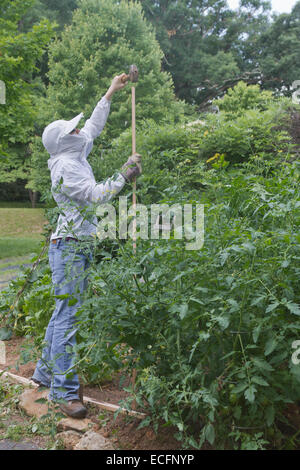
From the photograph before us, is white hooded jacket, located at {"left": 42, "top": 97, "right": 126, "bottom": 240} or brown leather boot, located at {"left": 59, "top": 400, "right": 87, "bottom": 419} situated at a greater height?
white hooded jacket, located at {"left": 42, "top": 97, "right": 126, "bottom": 240}

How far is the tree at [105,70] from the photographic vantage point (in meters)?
16.3

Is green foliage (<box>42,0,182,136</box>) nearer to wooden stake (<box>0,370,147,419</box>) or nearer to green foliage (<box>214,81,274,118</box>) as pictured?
green foliage (<box>214,81,274,118</box>)

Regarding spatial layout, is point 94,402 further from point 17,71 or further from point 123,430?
point 17,71

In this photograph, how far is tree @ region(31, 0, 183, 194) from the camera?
16297mm

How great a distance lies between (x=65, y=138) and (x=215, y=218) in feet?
3.76

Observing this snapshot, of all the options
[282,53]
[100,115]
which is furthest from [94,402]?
[282,53]

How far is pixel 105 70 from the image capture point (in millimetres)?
17281

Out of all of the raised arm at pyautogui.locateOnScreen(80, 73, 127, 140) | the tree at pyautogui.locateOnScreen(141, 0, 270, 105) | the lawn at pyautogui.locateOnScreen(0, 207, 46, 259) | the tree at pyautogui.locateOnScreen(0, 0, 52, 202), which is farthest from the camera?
the tree at pyautogui.locateOnScreen(141, 0, 270, 105)

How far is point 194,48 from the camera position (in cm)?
3048

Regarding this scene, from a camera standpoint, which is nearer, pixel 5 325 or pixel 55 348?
pixel 55 348

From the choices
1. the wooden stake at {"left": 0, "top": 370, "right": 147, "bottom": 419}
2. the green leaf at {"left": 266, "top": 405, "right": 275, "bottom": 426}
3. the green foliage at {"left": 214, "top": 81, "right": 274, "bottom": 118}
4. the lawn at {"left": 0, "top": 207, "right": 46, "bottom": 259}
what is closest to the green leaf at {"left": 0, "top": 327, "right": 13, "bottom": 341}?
the wooden stake at {"left": 0, "top": 370, "right": 147, "bottom": 419}

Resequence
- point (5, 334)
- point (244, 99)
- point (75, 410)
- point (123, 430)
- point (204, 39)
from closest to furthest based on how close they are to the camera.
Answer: point (123, 430) < point (75, 410) < point (5, 334) < point (244, 99) < point (204, 39)
